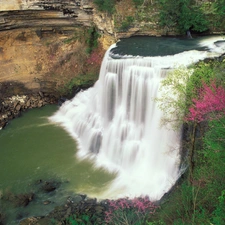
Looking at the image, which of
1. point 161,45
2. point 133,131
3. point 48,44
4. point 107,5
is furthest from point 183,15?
point 48,44

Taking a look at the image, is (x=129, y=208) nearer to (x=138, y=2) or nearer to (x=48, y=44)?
(x=138, y=2)

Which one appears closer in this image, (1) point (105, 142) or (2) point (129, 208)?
(2) point (129, 208)

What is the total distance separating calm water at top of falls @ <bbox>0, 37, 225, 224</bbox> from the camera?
12.9 m

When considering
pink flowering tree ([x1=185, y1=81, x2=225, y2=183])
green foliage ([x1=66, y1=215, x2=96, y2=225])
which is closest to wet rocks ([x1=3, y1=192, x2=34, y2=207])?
green foliage ([x1=66, y1=215, x2=96, y2=225])

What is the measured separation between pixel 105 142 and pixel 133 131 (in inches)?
69.9

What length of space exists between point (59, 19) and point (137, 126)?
37.0ft

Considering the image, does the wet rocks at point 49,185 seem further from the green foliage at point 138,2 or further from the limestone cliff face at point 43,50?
the green foliage at point 138,2

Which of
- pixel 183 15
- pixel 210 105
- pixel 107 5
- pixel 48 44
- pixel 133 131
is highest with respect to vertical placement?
pixel 107 5

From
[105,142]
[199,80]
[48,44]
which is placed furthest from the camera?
[48,44]

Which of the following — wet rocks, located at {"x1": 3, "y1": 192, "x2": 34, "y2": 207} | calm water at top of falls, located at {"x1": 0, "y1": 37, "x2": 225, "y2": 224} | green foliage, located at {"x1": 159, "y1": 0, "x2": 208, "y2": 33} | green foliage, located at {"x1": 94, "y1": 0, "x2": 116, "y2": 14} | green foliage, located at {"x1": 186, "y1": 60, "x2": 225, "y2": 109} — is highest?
green foliage, located at {"x1": 94, "y1": 0, "x2": 116, "y2": 14}

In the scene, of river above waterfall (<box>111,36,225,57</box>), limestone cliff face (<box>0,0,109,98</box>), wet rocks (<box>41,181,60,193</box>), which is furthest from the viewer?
limestone cliff face (<box>0,0,109,98</box>)

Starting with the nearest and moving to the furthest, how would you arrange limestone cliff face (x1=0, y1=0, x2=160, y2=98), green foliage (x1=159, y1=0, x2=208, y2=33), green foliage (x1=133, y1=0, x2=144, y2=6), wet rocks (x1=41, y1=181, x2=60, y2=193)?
1. wet rocks (x1=41, y1=181, x2=60, y2=193)
2. green foliage (x1=159, y1=0, x2=208, y2=33)
3. green foliage (x1=133, y1=0, x2=144, y2=6)
4. limestone cliff face (x1=0, y1=0, x2=160, y2=98)

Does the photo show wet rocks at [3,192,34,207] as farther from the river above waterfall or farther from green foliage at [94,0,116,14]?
green foliage at [94,0,116,14]

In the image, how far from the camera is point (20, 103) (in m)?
20.7
